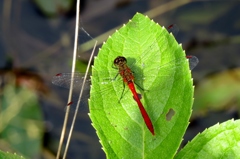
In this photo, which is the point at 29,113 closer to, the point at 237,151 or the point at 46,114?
the point at 46,114

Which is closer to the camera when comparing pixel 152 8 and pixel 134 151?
pixel 134 151

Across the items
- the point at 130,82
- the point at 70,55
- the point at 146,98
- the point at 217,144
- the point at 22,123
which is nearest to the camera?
the point at 217,144

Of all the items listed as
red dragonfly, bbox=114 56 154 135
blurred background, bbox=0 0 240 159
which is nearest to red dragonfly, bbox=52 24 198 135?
red dragonfly, bbox=114 56 154 135

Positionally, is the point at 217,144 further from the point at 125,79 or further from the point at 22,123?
the point at 22,123

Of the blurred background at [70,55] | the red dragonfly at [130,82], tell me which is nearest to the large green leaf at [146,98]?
the red dragonfly at [130,82]

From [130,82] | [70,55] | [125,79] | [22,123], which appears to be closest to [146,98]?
[130,82]

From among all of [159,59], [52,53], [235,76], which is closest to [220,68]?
[235,76]

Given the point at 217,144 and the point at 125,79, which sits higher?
the point at 125,79

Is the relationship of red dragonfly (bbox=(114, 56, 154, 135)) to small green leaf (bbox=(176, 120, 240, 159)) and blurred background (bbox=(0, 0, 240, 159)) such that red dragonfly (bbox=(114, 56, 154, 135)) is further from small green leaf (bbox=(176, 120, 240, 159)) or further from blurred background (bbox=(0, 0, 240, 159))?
blurred background (bbox=(0, 0, 240, 159))
